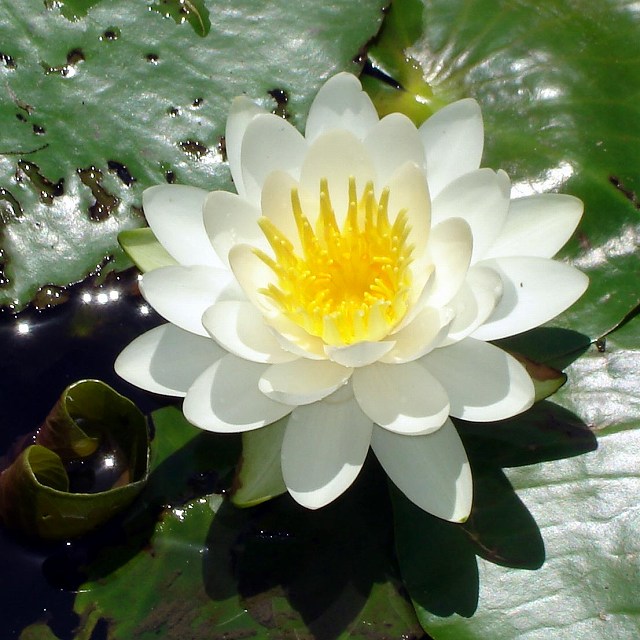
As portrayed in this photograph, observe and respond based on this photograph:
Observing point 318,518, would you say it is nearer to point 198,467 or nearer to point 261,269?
point 198,467

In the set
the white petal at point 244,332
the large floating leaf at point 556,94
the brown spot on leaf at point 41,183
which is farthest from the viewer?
the brown spot on leaf at point 41,183

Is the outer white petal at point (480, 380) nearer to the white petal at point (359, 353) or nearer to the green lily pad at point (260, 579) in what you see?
the white petal at point (359, 353)

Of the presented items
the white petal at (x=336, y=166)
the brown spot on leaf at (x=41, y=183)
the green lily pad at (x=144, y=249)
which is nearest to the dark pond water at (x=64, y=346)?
the brown spot on leaf at (x=41, y=183)

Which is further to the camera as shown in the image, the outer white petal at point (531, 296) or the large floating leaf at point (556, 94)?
the large floating leaf at point (556, 94)

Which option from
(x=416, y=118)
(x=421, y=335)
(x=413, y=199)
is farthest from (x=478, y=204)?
(x=416, y=118)

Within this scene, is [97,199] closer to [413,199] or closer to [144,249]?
[144,249]

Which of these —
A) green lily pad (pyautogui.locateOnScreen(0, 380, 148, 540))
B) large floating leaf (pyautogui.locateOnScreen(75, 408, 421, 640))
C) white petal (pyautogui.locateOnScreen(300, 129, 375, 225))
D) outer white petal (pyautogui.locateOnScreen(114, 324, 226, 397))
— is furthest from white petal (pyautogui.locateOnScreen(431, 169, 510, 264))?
green lily pad (pyautogui.locateOnScreen(0, 380, 148, 540))

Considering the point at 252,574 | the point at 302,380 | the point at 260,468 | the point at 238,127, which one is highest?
the point at 238,127
